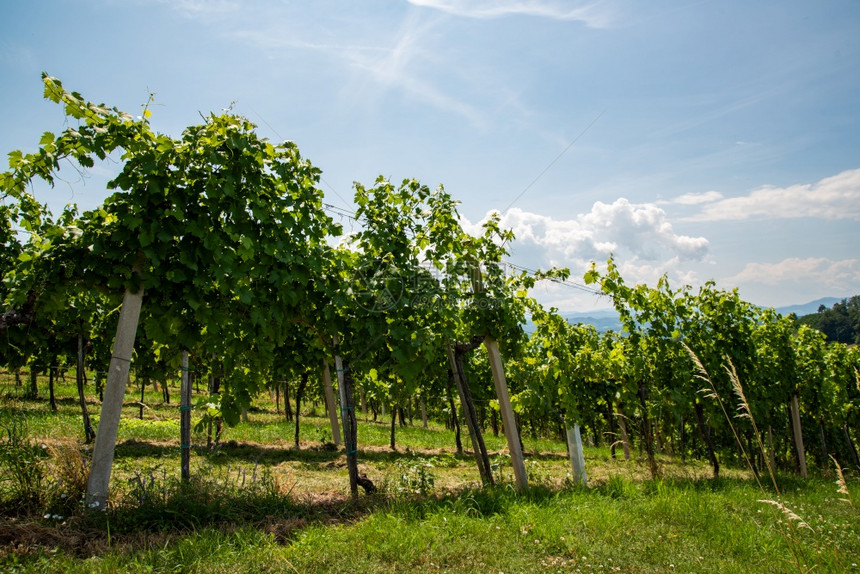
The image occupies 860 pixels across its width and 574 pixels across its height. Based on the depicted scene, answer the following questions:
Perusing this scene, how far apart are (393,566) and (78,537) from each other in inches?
99.8

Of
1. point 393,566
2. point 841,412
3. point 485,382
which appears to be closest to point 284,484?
point 393,566

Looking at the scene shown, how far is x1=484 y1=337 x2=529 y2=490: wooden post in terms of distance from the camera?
253 inches

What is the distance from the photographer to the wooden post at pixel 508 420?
6418mm

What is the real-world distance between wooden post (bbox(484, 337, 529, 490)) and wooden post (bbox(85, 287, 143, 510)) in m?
4.20

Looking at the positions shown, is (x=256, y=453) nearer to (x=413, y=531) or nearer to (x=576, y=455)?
(x=576, y=455)

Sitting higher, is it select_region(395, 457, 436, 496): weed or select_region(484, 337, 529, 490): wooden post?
select_region(484, 337, 529, 490): wooden post

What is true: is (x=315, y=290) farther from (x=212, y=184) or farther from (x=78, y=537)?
(x=78, y=537)

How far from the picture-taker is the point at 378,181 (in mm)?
6477

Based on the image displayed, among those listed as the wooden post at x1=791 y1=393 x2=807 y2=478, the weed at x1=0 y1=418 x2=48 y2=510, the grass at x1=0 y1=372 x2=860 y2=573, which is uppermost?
the weed at x1=0 y1=418 x2=48 y2=510

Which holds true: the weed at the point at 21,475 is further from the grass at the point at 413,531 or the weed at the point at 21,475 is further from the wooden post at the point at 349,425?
the wooden post at the point at 349,425

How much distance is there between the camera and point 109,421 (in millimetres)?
4551

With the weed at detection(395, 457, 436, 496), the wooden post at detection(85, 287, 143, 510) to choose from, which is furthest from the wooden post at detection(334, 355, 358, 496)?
the wooden post at detection(85, 287, 143, 510)

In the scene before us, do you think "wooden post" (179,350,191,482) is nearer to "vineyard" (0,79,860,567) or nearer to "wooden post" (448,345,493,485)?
"vineyard" (0,79,860,567)

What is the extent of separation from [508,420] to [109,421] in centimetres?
461
